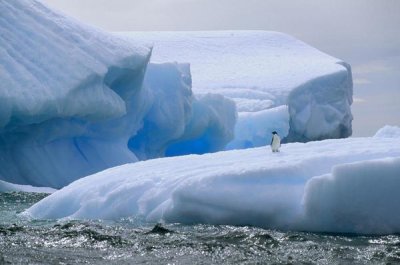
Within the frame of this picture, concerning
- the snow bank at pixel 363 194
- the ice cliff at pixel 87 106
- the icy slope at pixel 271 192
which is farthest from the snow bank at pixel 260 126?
the snow bank at pixel 363 194

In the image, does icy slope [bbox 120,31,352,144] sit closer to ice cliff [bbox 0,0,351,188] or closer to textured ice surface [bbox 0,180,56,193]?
ice cliff [bbox 0,0,351,188]

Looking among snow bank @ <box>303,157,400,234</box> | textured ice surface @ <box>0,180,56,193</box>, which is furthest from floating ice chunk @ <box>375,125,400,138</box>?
snow bank @ <box>303,157,400,234</box>

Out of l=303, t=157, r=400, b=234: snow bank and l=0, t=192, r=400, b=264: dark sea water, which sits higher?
l=303, t=157, r=400, b=234: snow bank

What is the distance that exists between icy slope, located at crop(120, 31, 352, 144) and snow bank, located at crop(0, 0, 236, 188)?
7903mm

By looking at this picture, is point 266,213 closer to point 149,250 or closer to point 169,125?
point 149,250

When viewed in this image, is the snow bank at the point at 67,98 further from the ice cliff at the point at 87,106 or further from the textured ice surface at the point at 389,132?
the textured ice surface at the point at 389,132

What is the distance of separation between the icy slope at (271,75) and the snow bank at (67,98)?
790 cm

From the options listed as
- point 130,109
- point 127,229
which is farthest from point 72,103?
point 127,229

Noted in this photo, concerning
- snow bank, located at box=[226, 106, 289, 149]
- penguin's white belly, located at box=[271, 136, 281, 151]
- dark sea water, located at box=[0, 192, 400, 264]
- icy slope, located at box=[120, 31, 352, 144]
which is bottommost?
snow bank, located at box=[226, 106, 289, 149]

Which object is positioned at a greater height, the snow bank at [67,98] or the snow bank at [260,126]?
the snow bank at [67,98]

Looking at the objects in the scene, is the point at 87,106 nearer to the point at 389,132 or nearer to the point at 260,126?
the point at 260,126

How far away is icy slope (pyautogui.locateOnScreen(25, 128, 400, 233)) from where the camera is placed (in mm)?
8227

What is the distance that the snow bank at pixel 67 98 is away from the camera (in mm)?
14992

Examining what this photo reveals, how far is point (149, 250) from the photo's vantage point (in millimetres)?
7406
